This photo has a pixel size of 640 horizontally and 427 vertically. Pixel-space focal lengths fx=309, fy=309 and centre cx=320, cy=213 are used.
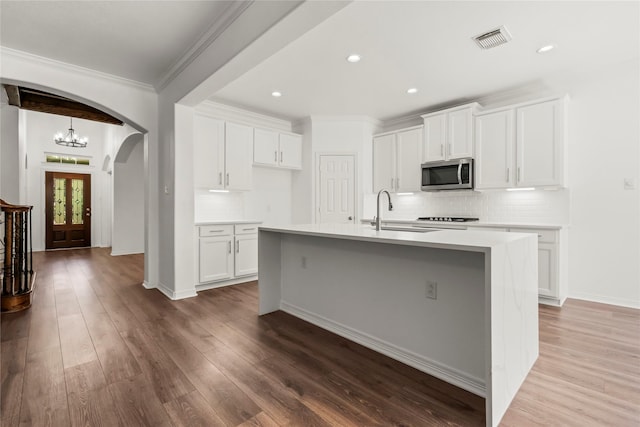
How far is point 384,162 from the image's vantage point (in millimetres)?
5395

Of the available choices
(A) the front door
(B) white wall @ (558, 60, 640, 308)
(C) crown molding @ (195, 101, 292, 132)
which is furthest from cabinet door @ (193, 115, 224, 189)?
(A) the front door

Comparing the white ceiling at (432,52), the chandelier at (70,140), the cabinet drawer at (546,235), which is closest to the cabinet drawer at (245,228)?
the white ceiling at (432,52)

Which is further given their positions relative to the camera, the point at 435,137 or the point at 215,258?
the point at 435,137

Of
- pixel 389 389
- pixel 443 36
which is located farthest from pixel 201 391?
pixel 443 36

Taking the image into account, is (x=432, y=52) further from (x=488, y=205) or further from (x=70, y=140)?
(x=70, y=140)

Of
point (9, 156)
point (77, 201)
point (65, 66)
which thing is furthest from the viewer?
point (77, 201)

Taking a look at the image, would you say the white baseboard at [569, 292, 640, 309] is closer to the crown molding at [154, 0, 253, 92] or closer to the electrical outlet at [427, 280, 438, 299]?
the electrical outlet at [427, 280, 438, 299]

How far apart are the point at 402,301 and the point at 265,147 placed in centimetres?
364

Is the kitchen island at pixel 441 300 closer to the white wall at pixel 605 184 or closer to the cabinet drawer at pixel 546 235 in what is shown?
the cabinet drawer at pixel 546 235

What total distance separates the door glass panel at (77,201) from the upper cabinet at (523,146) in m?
10.0

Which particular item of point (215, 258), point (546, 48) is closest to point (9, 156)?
point (215, 258)

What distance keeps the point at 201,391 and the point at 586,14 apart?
13.3ft

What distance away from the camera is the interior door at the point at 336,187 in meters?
5.41

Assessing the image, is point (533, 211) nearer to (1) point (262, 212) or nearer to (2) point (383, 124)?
(2) point (383, 124)
